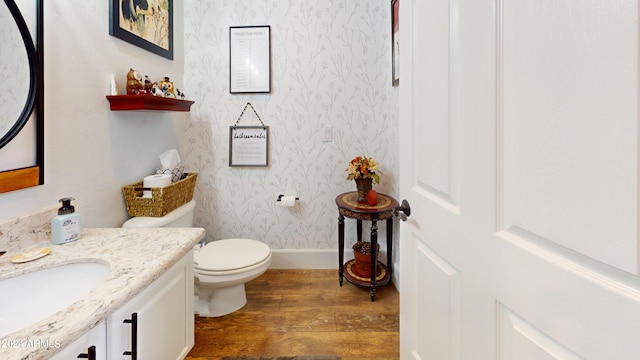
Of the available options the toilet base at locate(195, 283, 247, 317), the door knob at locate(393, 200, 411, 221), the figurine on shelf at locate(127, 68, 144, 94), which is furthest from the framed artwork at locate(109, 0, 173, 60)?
the door knob at locate(393, 200, 411, 221)

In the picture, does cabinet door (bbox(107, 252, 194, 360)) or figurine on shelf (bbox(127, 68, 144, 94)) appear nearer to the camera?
cabinet door (bbox(107, 252, 194, 360))

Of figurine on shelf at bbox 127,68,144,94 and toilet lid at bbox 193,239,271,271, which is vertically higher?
figurine on shelf at bbox 127,68,144,94

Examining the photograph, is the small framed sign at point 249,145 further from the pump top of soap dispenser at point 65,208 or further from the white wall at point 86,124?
the pump top of soap dispenser at point 65,208

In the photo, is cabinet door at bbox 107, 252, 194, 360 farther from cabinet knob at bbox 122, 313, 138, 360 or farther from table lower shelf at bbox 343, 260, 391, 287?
table lower shelf at bbox 343, 260, 391, 287

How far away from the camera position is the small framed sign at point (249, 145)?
2.33m

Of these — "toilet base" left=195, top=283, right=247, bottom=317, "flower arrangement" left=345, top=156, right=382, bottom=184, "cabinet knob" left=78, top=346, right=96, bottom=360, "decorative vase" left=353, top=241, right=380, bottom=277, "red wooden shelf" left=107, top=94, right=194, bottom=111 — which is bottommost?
"toilet base" left=195, top=283, right=247, bottom=317

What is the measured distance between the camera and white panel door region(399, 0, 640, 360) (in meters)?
0.41

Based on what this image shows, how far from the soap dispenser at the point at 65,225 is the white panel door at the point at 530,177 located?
1.30 metres

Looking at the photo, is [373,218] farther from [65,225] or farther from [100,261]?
[65,225]

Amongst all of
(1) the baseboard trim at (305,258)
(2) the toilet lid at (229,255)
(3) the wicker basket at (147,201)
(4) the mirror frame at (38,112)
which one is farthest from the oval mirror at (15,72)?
(1) the baseboard trim at (305,258)

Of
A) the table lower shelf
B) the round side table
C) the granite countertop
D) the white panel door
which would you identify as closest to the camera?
the white panel door

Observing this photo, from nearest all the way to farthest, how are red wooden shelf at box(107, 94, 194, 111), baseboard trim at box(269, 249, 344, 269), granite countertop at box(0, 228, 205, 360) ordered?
granite countertop at box(0, 228, 205, 360)
red wooden shelf at box(107, 94, 194, 111)
baseboard trim at box(269, 249, 344, 269)

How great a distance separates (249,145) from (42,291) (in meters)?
1.60

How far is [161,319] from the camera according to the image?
0.99 m
